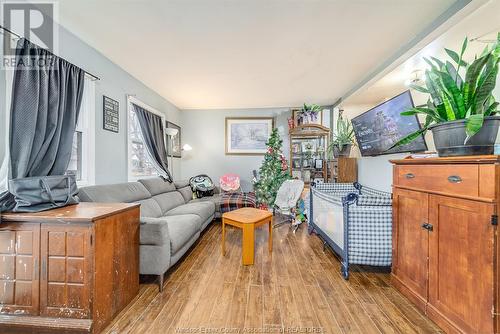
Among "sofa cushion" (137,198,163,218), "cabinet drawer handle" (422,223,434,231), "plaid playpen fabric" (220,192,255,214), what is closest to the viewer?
"cabinet drawer handle" (422,223,434,231)

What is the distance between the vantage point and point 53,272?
133cm

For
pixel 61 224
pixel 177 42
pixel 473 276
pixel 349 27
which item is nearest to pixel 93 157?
pixel 61 224

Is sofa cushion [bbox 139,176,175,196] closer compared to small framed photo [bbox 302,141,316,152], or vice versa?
sofa cushion [bbox 139,176,175,196]

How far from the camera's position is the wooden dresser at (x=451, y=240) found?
3.58 feet

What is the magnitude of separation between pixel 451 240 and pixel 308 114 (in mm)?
3501

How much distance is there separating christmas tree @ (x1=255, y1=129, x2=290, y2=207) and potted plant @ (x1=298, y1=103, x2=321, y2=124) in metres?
0.66

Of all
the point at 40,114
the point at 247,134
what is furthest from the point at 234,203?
the point at 40,114

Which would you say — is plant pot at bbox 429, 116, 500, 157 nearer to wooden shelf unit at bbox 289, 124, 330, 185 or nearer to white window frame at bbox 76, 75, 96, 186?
wooden shelf unit at bbox 289, 124, 330, 185

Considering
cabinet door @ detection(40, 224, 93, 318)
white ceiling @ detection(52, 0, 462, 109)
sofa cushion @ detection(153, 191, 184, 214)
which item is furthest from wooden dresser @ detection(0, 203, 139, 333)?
white ceiling @ detection(52, 0, 462, 109)

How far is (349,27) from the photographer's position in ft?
6.50

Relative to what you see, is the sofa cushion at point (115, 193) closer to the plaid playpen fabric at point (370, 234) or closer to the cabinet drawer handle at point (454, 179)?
the plaid playpen fabric at point (370, 234)

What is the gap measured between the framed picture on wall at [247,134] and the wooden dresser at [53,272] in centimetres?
370

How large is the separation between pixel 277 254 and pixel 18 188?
245 cm

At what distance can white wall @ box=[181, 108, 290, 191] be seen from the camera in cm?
493
